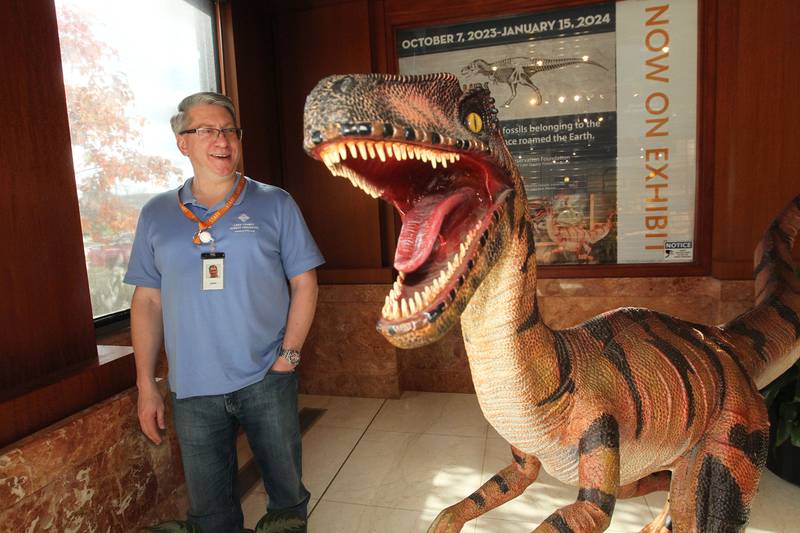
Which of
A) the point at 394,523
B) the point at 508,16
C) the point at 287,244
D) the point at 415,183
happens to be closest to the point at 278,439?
the point at 287,244

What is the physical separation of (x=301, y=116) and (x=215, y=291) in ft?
8.32

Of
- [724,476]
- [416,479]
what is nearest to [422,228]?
[724,476]

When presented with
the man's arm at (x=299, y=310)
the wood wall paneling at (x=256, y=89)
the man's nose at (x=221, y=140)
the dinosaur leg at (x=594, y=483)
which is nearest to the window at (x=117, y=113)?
the wood wall paneling at (x=256, y=89)

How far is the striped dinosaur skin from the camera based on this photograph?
0.78 metres

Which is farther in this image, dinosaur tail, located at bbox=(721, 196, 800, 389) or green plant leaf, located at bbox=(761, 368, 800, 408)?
green plant leaf, located at bbox=(761, 368, 800, 408)

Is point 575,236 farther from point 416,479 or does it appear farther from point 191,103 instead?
point 191,103

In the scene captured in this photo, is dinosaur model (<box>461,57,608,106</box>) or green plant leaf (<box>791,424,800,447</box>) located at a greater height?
dinosaur model (<box>461,57,608,106</box>)

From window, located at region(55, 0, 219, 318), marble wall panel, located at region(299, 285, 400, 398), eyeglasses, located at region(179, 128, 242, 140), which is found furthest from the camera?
marble wall panel, located at region(299, 285, 400, 398)

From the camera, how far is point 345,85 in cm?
75

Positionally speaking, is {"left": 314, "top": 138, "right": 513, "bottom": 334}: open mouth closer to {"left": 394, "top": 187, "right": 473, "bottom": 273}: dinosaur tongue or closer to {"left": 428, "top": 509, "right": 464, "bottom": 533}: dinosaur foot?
{"left": 394, "top": 187, "right": 473, "bottom": 273}: dinosaur tongue

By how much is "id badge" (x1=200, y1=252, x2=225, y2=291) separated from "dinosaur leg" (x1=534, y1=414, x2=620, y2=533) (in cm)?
122

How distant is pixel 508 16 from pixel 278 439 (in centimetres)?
323

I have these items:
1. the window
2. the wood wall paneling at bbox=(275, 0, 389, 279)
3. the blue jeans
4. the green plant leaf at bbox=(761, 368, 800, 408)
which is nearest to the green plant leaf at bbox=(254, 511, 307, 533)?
the blue jeans

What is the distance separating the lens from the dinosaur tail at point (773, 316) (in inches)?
54.1
